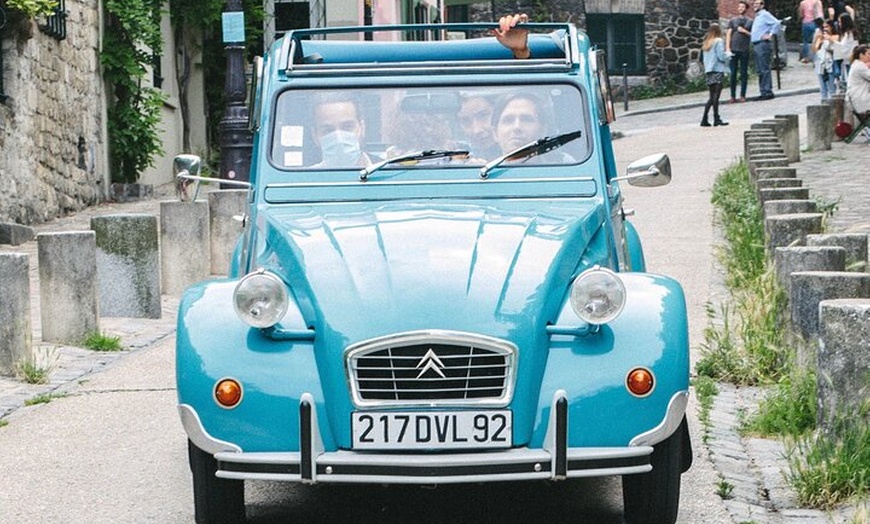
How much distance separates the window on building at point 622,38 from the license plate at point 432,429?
126 feet

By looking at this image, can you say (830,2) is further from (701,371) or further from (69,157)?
(701,371)

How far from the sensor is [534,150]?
727cm

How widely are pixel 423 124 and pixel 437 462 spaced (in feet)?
7.17

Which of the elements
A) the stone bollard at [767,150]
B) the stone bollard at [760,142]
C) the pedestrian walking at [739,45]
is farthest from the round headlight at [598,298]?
the pedestrian walking at [739,45]

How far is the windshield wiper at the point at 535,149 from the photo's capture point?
281 inches

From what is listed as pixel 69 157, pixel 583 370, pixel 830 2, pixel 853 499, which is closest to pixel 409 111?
pixel 583 370

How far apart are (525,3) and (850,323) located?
125ft

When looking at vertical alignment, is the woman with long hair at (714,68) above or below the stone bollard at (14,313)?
above

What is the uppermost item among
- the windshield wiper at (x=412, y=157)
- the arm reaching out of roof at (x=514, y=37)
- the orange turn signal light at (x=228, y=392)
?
the arm reaching out of roof at (x=514, y=37)

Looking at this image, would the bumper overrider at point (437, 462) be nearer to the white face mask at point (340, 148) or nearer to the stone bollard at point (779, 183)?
the white face mask at point (340, 148)

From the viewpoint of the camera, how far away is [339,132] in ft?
24.2

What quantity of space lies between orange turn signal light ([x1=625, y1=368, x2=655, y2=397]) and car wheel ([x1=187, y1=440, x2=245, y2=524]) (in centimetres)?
140

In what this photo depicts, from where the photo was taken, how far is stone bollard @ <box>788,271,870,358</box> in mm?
7711

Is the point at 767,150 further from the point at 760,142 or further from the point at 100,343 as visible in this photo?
the point at 100,343
